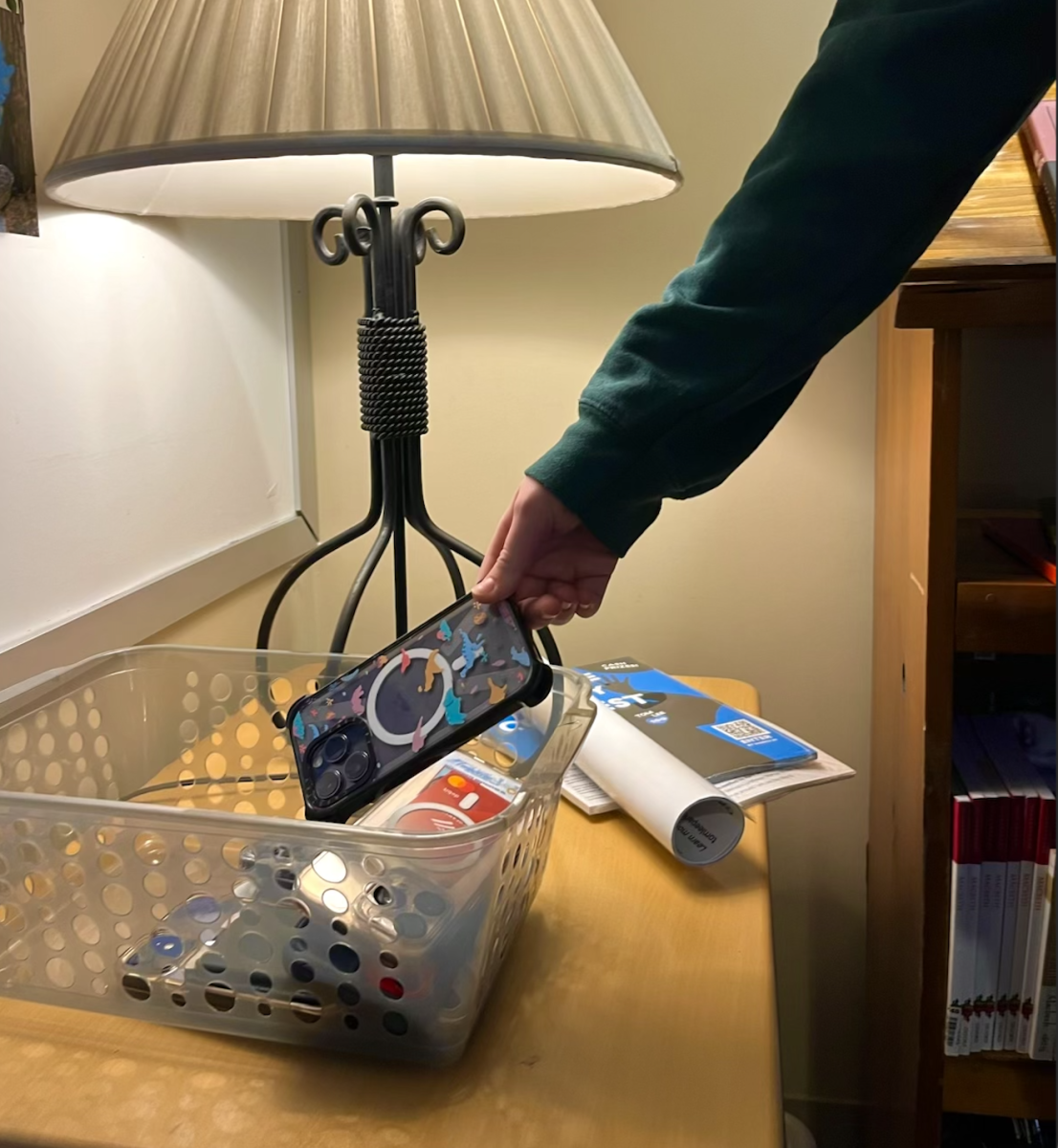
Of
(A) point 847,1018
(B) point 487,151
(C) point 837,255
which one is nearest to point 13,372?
(B) point 487,151

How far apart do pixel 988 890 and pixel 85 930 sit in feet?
1.74

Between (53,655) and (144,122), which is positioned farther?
(53,655)

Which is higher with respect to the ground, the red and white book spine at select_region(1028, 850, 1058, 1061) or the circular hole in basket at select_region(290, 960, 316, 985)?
the circular hole in basket at select_region(290, 960, 316, 985)

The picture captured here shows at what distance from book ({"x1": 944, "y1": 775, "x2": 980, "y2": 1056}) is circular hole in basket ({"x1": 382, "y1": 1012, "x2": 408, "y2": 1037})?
39 cm

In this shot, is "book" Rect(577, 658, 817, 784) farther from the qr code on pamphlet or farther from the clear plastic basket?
the clear plastic basket

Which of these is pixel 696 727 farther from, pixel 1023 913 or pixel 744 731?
pixel 1023 913

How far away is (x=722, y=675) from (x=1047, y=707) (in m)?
0.35

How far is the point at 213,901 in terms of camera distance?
1.51 ft

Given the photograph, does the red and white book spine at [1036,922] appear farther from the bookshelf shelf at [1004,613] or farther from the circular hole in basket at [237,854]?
the circular hole in basket at [237,854]

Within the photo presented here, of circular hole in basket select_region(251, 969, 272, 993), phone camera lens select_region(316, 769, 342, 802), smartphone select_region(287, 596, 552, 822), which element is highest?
smartphone select_region(287, 596, 552, 822)

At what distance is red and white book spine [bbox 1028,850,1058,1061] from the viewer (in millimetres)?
669

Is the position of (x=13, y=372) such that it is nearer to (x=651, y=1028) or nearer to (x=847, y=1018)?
(x=651, y=1028)

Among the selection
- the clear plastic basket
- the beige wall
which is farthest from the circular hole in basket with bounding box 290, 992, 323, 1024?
the beige wall

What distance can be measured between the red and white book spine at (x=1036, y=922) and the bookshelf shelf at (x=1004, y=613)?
113 mm
